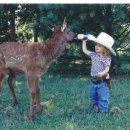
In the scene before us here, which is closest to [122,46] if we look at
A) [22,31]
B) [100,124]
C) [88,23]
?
[88,23]

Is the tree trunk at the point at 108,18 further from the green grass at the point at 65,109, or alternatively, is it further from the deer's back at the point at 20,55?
the deer's back at the point at 20,55

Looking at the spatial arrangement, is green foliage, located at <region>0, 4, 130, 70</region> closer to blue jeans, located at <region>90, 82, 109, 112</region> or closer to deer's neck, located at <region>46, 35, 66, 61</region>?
deer's neck, located at <region>46, 35, 66, 61</region>

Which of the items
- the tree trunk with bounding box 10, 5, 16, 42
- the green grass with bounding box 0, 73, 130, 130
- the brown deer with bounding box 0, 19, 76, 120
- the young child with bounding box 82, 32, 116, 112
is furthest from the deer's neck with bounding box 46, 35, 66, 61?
the tree trunk with bounding box 10, 5, 16, 42

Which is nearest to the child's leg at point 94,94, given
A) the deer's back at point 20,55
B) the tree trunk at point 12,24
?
the deer's back at point 20,55

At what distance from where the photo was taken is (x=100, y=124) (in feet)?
25.2

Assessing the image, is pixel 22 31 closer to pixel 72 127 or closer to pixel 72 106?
pixel 72 106

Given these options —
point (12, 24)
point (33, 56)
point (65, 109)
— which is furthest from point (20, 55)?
point (12, 24)

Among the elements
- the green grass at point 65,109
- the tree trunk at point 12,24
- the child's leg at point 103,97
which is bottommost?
the green grass at point 65,109

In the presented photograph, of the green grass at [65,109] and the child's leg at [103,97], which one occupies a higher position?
the child's leg at [103,97]

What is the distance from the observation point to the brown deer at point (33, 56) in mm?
8516

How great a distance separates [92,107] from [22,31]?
25.7ft

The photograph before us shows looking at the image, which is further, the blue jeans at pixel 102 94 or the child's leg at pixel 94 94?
the child's leg at pixel 94 94

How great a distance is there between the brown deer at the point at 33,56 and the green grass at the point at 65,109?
510 mm

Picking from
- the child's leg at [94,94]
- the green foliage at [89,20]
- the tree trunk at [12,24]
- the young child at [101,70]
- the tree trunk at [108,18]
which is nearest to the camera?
the young child at [101,70]
